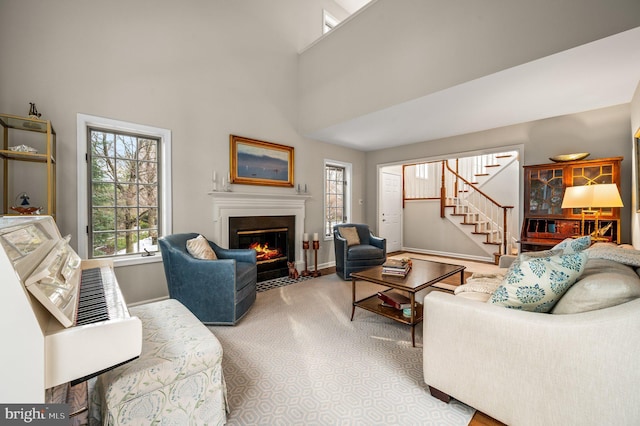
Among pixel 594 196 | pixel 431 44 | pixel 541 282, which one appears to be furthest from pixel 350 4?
pixel 541 282

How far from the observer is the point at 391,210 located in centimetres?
671

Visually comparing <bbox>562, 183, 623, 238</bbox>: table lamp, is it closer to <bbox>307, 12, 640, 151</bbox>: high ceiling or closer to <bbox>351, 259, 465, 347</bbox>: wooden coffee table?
<bbox>307, 12, 640, 151</bbox>: high ceiling

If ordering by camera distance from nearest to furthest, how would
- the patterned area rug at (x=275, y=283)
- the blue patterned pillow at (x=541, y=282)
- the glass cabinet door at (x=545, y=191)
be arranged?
1. the blue patterned pillow at (x=541, y=282)
2. the glass cabinet door at (x=545, y=191)
3. the patterned area rug at (x=275, y=283)

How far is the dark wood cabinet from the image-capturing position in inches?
131

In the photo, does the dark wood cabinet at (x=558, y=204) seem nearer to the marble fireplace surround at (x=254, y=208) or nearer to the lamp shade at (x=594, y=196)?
the lamp shade at (x=594, y=196)

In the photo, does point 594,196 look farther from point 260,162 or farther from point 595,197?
point 260,162

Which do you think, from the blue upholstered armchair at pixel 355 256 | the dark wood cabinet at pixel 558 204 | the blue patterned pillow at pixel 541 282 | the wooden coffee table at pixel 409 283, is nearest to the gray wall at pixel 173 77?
the blue upholstered armchair at pixel 355 256

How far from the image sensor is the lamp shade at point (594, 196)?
2.91m

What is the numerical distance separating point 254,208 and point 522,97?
3691 millimetres

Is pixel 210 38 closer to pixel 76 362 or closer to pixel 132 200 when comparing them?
pixel 132 200

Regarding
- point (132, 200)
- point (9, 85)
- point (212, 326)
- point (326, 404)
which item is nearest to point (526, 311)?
point (326, 404)

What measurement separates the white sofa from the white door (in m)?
4.63

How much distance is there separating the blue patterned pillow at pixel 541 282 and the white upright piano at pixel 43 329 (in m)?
1.73

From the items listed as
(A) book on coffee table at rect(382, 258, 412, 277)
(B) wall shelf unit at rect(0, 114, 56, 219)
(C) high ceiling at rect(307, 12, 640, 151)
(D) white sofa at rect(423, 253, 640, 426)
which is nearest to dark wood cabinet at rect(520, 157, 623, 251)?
(C) high ceiling at rect(307, 12, 640, 151)
